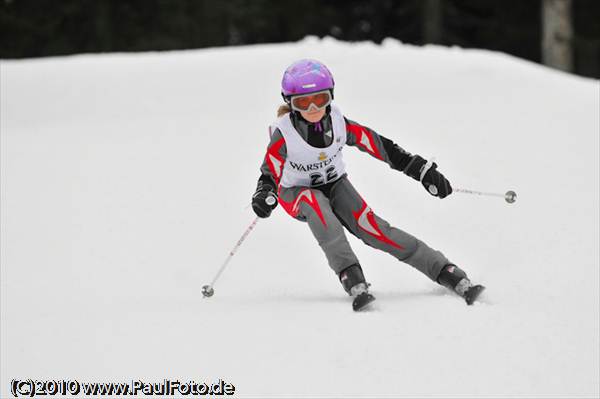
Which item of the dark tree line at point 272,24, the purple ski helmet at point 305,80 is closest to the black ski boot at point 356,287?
the purple ski helmet at point 305,80

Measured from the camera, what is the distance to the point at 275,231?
278 inches

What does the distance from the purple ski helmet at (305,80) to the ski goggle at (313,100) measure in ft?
0.14

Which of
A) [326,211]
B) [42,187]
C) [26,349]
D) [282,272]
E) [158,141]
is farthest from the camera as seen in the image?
[158,141]

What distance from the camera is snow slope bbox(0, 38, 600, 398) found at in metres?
4.09

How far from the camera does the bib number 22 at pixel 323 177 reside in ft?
17.6

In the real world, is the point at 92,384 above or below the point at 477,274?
above

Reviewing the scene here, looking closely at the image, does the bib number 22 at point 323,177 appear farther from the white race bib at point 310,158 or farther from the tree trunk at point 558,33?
the tree trunk at point 558,33

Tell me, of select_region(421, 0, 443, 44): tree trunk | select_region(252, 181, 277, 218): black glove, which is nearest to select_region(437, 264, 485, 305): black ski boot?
select_region(252, 181, 277, 218): black glove

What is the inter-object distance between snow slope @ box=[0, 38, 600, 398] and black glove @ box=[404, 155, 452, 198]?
0.69 meters

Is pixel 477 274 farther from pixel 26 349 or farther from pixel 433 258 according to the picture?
pixel 26 349

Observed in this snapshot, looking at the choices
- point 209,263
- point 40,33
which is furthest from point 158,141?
point 40,33

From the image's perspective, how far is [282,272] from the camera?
6.14 m

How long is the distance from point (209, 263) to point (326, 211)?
4.98ft

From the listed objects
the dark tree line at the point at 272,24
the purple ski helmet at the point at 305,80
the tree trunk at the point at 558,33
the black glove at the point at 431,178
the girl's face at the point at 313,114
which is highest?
the purple ski helmet at the point at 305,80
